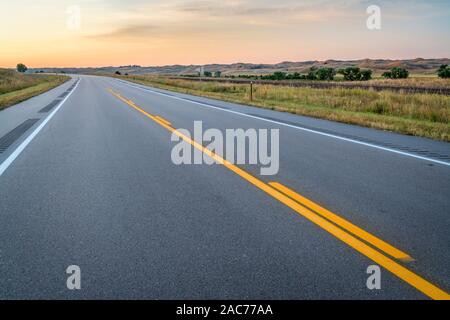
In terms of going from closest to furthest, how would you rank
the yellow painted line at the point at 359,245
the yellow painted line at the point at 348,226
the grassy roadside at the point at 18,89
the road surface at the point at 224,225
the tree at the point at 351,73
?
the yellow painted line at the point at 359,245, the road surface at the point at 224,225, the yellow painted line at the point at 348,226, the grassy roadside at the point at 18,89, the tree at the point at 351,73

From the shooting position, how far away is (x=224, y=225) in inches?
185

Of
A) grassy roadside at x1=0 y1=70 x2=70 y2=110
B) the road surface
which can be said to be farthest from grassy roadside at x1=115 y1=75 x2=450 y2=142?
grassy roadside at x1=0 y1=70 x2=70 y2=110

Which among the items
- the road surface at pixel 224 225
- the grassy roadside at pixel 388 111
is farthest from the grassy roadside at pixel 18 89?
the road surface at pixel 224 225

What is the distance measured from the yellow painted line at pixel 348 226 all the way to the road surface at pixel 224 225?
0.8 inches

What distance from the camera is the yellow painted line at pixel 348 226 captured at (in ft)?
12.9

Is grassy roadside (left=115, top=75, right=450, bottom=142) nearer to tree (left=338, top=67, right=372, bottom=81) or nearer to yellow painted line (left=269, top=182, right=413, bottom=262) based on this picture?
yellow painted line (left=269, top=182, right=413, bottom=262)

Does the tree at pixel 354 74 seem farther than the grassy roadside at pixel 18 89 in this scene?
Yes

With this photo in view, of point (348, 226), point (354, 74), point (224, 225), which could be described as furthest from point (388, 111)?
point (354, 74)

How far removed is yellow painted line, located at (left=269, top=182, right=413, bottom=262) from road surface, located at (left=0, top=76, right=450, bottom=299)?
0.02m

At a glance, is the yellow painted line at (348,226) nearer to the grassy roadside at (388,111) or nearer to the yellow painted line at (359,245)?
the yellow painted line at (359,245)

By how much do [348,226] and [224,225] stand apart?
1321mm

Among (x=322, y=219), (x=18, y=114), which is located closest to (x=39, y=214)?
(x=322, y=219)

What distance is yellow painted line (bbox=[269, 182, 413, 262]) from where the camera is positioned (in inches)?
155
